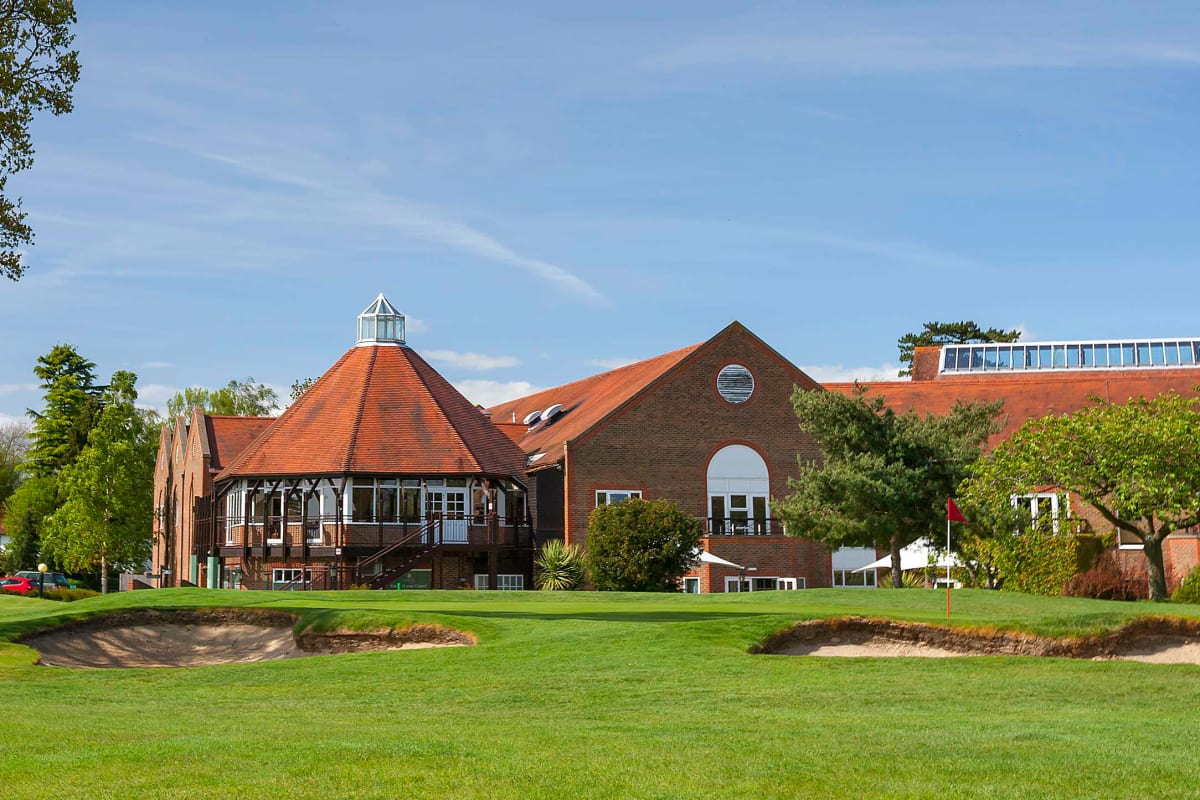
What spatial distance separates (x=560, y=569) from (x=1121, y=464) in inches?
660

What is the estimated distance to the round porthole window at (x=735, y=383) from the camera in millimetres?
51250

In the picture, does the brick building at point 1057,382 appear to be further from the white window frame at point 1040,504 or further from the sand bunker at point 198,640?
the sand bunker at point 198,640

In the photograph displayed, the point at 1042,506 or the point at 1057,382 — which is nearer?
the point at 1042,506

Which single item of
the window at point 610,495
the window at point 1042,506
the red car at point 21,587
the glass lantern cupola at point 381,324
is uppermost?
the glass lantern cupola at point 381,324

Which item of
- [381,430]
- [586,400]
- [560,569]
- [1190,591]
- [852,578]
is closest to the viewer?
[1190,591]

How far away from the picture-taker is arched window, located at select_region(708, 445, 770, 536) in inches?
2003

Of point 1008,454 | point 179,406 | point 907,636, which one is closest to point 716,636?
point 907,636

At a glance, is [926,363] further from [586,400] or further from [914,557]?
[914,557]

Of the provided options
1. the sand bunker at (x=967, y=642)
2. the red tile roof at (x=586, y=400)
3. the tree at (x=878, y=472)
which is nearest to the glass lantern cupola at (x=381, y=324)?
the red tile roof at (x=586, y=400)

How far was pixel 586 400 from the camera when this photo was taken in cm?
5734

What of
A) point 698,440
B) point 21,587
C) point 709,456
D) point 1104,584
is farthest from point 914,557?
point 21,587

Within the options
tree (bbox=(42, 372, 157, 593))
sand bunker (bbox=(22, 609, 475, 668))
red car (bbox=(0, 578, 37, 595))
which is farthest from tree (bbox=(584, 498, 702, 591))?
tree (bbox=(42, 372, 157, 593))

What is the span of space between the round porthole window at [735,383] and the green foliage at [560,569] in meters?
11.0

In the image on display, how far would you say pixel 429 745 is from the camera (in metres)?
11.4
